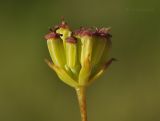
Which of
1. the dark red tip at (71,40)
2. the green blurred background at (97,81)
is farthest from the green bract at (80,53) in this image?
the green blurred background at (97,81)

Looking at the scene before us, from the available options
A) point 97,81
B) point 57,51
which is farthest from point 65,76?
point 97,81

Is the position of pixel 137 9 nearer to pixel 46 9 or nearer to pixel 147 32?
pixel 147 32

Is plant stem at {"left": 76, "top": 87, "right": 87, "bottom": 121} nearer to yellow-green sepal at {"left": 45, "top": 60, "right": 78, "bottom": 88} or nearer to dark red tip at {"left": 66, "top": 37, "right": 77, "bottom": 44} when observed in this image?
yellow-green sepal at {"left": 45, "top": 60, "right": 78, "bottom": 88}

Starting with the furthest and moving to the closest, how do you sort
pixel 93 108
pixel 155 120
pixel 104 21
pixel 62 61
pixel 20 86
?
pixel 104 21 → pixel 20 86 → pixel 93 108 → pixel 155 120 → pixel 62 61

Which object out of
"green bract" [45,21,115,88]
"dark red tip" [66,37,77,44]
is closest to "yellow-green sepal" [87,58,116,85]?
"green bract" [45,21,115,88]

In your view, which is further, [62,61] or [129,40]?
[129,40]

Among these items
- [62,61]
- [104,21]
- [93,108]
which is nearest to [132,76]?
[93,108]
